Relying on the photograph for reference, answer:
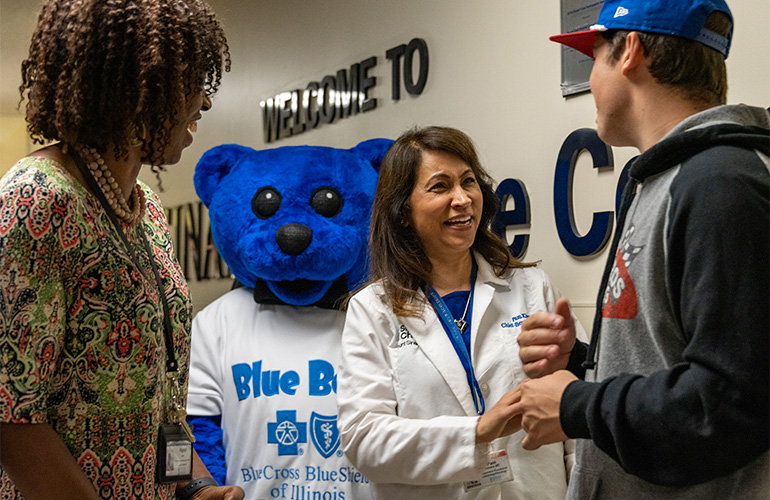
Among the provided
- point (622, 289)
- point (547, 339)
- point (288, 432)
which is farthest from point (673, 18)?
point (288, 432)

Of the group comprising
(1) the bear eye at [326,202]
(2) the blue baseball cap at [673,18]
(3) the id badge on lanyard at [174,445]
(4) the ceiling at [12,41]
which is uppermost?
(4) the ceiling at [12,41]

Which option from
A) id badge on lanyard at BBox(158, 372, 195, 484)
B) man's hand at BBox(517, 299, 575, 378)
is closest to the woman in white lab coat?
man's hand at BBox(517, 299, 575, 378)

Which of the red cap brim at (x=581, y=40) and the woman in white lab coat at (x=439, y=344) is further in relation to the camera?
the woman in white lab coat at (x=439, y=344)

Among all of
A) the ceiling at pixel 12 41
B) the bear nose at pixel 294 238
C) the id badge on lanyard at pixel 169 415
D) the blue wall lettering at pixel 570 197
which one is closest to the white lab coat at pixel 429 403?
the blue wall lettering at pixel 570 197

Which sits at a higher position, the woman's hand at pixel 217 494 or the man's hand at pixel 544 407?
the man's hand at pixel 544 407

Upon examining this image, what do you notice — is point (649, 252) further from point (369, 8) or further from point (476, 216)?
point (369, 8)

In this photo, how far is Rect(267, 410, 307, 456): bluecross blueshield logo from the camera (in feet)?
7.23

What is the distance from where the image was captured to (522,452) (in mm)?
1789

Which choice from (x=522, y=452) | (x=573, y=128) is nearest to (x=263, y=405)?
(x=522, y=452)

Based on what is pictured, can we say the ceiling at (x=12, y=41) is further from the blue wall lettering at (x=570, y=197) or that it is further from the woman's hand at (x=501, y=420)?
the woman's hand at (x=501, y=420)

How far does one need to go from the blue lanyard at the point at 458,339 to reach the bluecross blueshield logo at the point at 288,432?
60 centimetres

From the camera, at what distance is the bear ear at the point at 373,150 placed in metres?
2.49

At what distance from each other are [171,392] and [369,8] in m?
2.11

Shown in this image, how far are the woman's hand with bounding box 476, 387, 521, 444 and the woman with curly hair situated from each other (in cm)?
62
